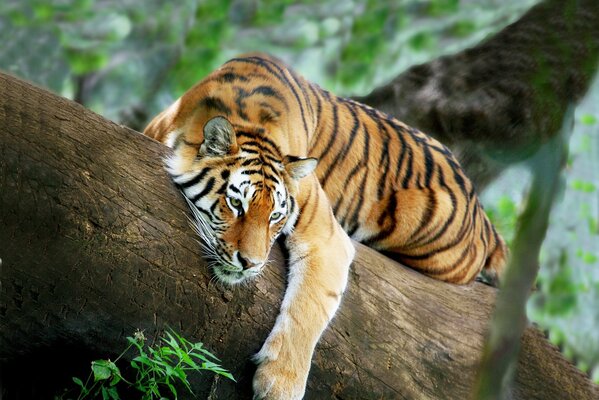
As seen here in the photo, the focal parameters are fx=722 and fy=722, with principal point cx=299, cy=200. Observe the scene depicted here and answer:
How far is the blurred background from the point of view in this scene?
0.97 meters

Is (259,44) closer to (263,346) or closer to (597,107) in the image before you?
(597,107)

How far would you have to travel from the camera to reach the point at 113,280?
2.25 metres

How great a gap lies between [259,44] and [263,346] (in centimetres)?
162

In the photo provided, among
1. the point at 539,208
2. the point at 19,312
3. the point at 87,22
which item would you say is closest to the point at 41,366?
the point at 19,312

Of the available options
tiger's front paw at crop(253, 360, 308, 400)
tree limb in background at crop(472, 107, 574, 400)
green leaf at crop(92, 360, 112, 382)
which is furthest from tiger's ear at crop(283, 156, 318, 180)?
tree limb in background at crop(472, 107, 574, 400)

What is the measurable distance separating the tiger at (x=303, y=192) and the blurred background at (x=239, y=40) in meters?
1.34

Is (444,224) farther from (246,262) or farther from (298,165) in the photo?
(246,262)

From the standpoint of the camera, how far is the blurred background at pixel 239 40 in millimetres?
966

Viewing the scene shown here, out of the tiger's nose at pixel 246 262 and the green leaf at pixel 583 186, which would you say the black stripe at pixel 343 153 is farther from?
the green leaf at pixel 583 186

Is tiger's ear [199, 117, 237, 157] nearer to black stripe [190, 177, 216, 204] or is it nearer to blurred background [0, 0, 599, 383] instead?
black stripe [190, 177, 216, 204]

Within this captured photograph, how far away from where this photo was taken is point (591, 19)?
121 centimetres

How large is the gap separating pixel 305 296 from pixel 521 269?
1566 mm

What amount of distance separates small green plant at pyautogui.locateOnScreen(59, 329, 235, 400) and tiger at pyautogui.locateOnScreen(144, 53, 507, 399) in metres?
0.27

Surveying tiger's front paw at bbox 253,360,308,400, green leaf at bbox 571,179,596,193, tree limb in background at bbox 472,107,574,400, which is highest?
green leaf at bbox 571,179,596,193
